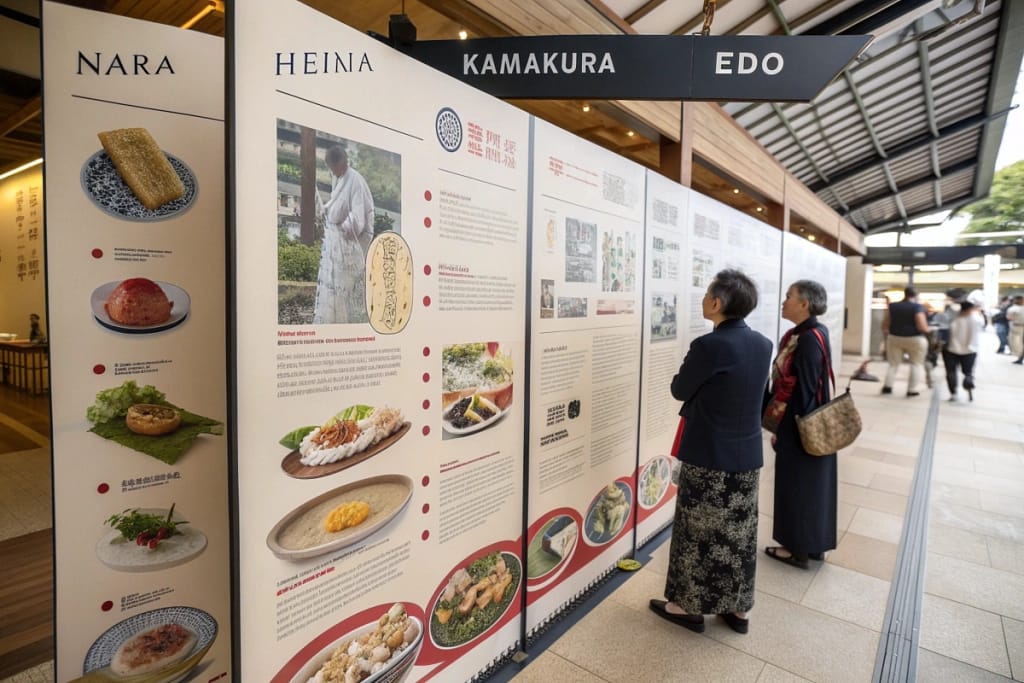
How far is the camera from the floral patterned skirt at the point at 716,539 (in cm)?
223

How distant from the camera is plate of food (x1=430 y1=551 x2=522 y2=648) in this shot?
1795mm

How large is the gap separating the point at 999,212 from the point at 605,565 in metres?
26.3

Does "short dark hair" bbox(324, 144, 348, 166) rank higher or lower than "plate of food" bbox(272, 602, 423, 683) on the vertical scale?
higher

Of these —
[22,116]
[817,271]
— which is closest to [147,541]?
[22,116]

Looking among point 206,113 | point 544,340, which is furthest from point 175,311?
point 544,340

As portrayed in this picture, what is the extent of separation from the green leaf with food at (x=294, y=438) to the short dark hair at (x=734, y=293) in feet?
5.77

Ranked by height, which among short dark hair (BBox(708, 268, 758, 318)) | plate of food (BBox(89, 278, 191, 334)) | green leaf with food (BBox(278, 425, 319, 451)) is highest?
short dark hair (BBox(708, 268, 758, 318))

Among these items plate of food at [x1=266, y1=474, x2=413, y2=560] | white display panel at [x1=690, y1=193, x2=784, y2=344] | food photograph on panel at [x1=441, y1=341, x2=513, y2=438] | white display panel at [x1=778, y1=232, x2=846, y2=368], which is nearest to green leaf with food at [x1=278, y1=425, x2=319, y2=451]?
plate of food at [x1=266, y1=474, x2=413, y2=560]

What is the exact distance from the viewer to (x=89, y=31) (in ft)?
4.81

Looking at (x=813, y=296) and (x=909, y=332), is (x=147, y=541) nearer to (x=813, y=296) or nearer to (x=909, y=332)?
(x=813, y=296)

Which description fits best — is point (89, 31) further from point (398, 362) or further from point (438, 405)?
point (438, 405)

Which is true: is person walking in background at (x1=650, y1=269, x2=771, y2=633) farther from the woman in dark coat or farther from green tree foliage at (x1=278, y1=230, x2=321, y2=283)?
green tree foliage at (x1=278, y1=230, x2=321, y2=283)

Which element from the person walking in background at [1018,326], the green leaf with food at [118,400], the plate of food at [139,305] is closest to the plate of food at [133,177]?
the plate of food at [139,305]

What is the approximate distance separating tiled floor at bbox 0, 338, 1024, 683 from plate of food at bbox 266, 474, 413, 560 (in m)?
1.08
